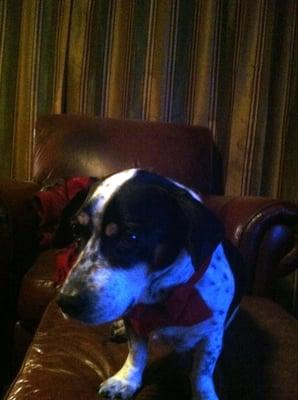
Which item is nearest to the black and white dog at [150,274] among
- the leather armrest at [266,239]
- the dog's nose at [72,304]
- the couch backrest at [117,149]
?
the dog's nose at [72,304]

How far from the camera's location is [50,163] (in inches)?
80.9

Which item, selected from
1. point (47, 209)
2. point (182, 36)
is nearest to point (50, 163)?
point (47, 209)

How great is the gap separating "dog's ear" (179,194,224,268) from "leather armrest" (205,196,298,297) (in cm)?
61

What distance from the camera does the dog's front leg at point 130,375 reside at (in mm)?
966

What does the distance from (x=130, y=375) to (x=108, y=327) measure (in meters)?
0.26

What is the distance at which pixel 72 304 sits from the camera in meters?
0.82

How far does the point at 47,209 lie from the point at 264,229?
798 mm

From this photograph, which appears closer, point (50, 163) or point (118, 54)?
point (50, 163)

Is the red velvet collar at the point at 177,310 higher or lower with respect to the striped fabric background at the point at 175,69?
lower

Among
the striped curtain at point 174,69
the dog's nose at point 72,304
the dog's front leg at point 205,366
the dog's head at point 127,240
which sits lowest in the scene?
the dog's front leg at point 205,366

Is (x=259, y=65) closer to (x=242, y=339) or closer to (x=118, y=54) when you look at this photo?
(x=118, y=54)

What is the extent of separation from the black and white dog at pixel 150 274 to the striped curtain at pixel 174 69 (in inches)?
52.8

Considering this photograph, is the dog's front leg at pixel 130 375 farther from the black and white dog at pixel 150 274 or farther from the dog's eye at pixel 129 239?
the dog's eye at pixel 129 239

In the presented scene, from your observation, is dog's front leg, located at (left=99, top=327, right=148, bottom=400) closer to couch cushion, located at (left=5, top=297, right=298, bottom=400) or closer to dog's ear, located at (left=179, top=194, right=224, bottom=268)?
couch cushion, located at (left=5, top=297, right=298, bottom=400)
